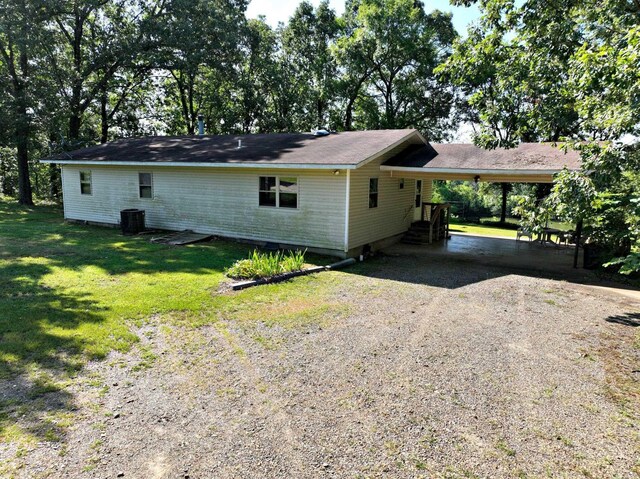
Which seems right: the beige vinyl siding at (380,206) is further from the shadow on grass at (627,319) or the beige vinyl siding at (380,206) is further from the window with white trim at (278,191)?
the shadow on grass at (627,319)

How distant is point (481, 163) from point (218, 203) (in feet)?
25.3

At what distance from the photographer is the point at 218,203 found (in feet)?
40.8

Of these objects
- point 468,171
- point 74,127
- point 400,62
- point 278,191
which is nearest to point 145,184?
point 278,191

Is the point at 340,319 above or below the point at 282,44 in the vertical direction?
below

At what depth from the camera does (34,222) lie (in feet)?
50.1

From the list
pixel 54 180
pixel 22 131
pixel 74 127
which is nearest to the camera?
pixel 22 131

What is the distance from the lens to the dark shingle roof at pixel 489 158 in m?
10.1

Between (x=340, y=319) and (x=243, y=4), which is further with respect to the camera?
(x=243, y=4)

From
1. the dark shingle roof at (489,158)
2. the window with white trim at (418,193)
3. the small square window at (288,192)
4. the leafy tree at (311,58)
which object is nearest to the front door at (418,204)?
the window with white trim at (418,193)

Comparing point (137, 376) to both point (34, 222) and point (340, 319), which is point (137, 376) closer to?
point (340, 319)

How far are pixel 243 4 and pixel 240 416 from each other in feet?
91.0

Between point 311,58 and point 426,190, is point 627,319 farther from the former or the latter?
point 311,58

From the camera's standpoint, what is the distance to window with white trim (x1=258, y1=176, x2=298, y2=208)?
436 inches

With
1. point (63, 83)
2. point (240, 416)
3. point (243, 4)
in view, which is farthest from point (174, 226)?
point (243, 4)
